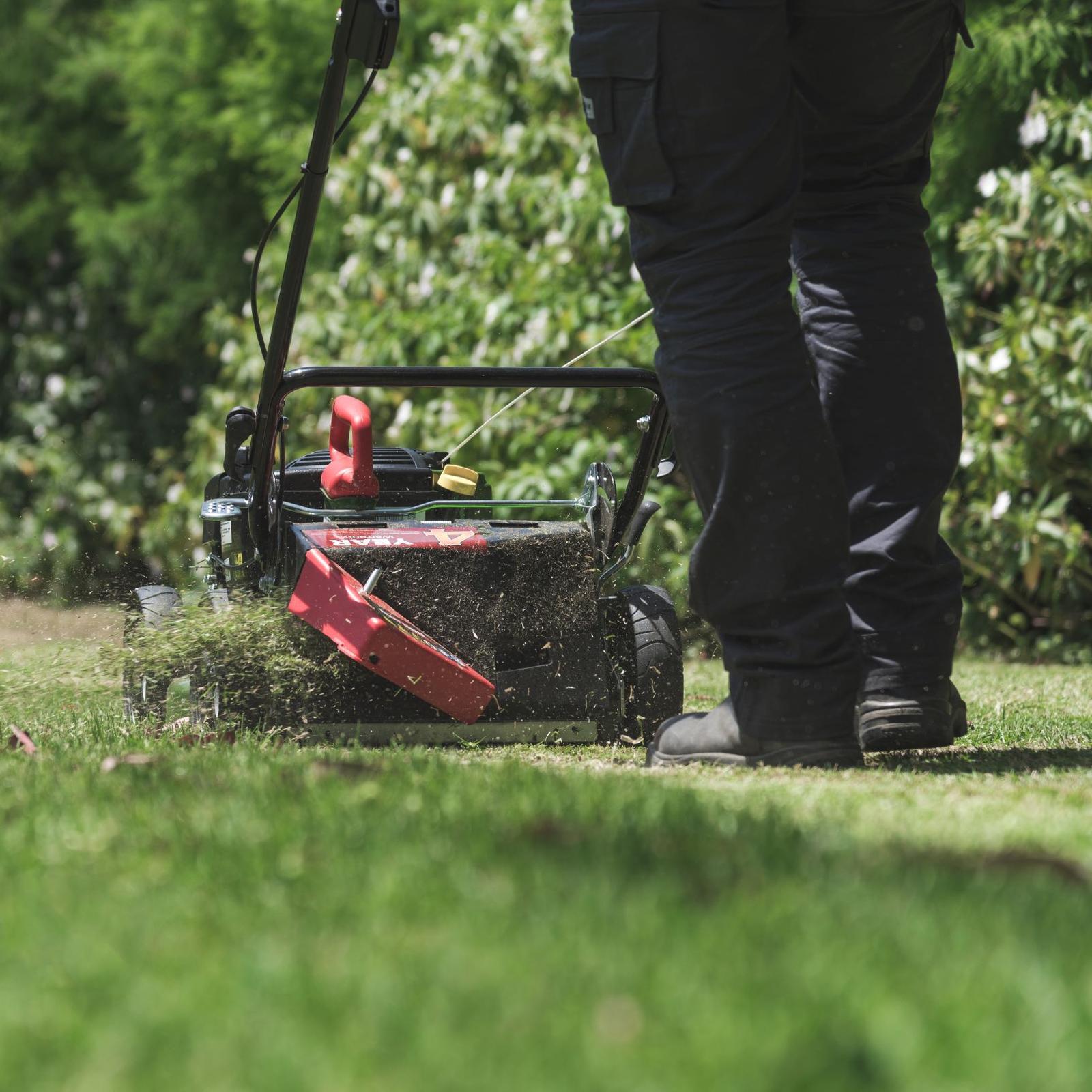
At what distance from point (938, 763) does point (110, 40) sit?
906 cm

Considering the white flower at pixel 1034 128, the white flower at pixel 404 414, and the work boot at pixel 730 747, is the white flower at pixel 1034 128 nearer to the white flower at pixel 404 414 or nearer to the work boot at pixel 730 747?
the white flower at pixel 404 414

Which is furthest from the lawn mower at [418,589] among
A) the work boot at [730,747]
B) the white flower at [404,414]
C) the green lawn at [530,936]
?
the white flower at [404,414]

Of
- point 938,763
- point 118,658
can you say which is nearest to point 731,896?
point 938,763

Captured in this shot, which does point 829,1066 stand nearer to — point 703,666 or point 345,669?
point 345,669

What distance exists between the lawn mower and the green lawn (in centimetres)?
85

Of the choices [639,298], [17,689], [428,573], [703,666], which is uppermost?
[639,298]

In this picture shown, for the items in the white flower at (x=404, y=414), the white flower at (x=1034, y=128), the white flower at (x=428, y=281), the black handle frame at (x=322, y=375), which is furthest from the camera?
the white flower at (x=428, y=281)

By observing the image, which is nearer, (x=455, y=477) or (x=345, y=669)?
(x=345, y=669)

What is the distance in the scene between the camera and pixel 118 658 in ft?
10.00

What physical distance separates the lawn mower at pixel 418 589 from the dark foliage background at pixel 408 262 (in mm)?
256

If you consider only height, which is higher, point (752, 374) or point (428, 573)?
point (752, 374)

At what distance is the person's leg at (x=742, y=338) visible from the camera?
2.29 m

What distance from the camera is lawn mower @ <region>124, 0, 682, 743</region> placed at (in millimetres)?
2812

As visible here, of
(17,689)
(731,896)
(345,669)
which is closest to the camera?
(731,896)
